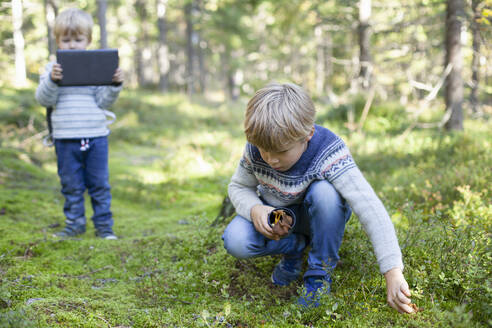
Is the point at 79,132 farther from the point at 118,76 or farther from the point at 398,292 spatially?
the point at 398,292

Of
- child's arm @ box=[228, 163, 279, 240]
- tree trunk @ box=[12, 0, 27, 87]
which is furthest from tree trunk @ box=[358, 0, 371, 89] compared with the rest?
tree trunk @ box=[12, 0, 27, 87]

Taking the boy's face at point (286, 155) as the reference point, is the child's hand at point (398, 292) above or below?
below

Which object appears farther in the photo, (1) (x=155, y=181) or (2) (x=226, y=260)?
(1) (x=155, y=181)

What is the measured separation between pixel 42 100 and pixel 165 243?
190 cm

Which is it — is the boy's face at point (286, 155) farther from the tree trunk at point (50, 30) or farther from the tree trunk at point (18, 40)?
the tree trunk at point (18, 40)

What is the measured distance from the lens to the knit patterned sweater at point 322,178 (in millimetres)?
2049

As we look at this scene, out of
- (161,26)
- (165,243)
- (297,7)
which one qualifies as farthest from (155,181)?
(161,26)

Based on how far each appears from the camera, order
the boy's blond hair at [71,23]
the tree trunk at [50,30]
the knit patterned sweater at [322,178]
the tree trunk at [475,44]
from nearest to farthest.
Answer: the knit patterned sweater at [322,178] → the boy's blond hair at [71,23] → the tree trunk at [475,44] → the tree trunk at [50,30]

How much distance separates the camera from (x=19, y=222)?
3.96 metres

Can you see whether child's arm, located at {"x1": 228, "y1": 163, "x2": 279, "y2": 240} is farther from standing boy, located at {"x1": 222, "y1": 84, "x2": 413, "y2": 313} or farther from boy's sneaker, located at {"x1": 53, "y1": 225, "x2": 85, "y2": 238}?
boy's sneaker, located at {"x1": 53, "y1": 225, "x2": 85, "y2": 238}

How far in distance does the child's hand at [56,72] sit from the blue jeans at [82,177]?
0.65m

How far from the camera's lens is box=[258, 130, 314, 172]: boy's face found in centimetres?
221

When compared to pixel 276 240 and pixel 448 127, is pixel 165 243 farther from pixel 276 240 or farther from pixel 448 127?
pixel 448 127

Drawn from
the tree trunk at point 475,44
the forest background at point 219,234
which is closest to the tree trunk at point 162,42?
the forest background at point 219,234
